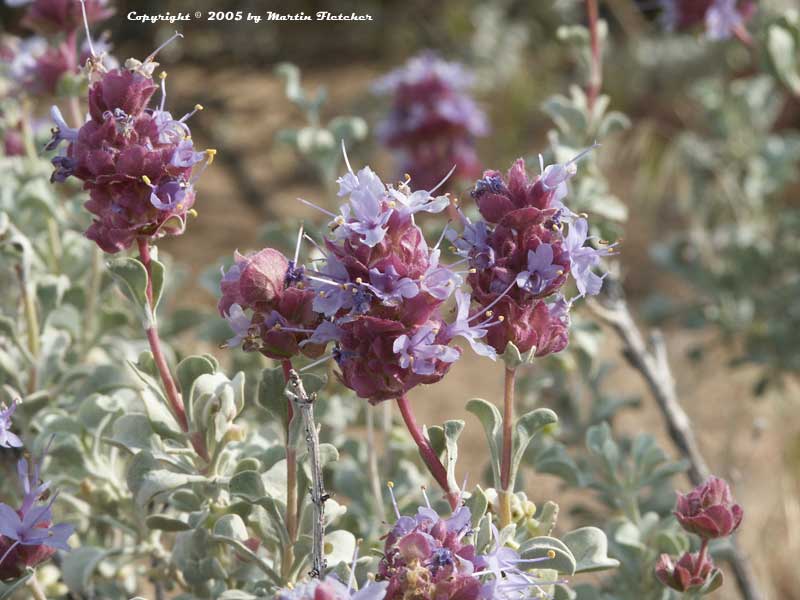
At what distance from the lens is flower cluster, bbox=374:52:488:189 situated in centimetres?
291

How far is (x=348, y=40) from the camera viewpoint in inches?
310

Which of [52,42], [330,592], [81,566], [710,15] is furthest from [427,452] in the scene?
[710,15]

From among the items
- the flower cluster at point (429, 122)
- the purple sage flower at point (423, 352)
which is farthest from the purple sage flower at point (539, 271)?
the flower cluster at point (429, 122)

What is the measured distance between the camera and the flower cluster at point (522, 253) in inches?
47.6

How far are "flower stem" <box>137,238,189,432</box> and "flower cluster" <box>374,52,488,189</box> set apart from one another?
163 cm

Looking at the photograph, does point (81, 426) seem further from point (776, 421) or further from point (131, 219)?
point (776, 421)

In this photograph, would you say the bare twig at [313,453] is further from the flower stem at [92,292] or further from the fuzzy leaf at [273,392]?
the flower stem at [92,292]

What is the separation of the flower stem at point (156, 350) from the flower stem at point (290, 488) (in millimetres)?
147

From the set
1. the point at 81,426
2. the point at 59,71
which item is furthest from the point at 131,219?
the point at 59,71

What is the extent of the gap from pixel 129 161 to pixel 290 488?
1.47 ft

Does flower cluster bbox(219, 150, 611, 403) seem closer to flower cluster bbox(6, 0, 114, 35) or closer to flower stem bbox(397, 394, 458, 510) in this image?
flower stem bbox(397, 394, 458, 510)

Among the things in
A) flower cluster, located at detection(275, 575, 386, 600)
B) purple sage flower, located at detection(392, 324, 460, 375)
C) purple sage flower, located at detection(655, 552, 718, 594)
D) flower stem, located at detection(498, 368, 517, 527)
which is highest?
purple sage flower, located at detection(392, 324, 460, 375)

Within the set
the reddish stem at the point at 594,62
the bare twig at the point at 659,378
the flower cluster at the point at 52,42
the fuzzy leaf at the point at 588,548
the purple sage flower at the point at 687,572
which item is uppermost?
the flower cluster at the point at 52,42

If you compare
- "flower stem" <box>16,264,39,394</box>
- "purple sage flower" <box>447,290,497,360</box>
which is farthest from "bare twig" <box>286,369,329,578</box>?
"flower stem" <box>16,264,39,394</box>
